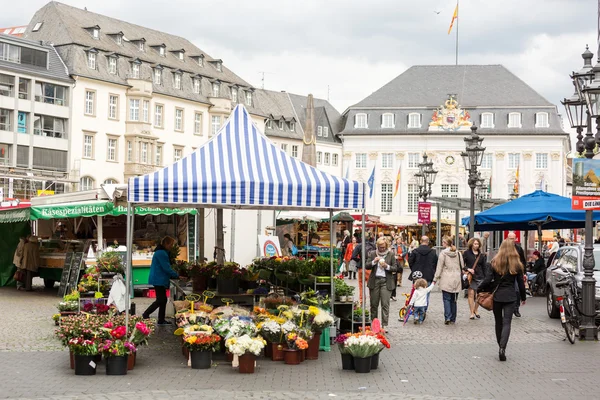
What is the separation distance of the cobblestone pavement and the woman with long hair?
1.33 ft

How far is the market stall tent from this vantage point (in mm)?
12531

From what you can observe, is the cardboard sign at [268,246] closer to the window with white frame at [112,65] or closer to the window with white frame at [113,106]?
the window with white frame at [113,106]

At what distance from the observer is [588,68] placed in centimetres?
1634

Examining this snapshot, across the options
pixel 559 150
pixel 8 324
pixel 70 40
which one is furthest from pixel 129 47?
pixel 8 324

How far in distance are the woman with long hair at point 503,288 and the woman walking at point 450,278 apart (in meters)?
4.94

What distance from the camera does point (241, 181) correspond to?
12.7 metres

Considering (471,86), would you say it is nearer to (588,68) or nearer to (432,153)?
(432,153)

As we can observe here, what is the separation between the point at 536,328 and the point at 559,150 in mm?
74242

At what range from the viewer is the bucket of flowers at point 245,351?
11477 mm

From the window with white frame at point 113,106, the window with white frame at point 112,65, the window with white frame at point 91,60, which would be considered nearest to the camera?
the window with white frame at point 91,60

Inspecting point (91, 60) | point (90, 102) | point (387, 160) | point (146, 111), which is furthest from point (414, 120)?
point (90, 102)

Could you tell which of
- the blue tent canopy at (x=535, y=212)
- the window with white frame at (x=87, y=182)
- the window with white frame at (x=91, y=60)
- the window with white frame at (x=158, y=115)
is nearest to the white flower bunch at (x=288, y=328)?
the blue tent canopy at (x=535, y=212)

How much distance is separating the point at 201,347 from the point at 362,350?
200 centimetres

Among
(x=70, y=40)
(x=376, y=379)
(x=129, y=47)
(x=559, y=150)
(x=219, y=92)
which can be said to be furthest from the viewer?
(x=559, y=150)
